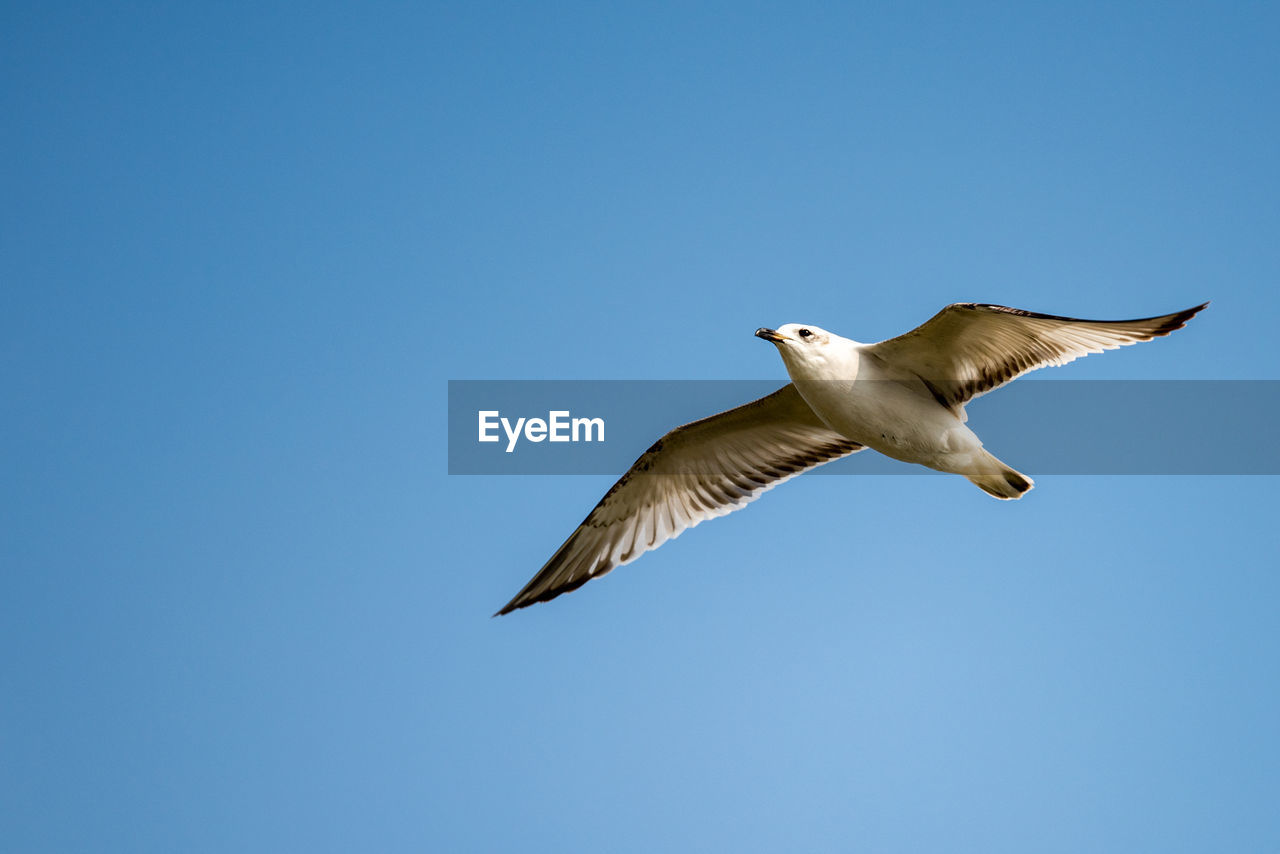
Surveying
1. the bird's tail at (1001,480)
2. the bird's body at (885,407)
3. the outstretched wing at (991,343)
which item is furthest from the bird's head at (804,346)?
the bird's tail at (1001,480)

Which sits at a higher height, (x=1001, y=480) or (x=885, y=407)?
(x=885, y=407)

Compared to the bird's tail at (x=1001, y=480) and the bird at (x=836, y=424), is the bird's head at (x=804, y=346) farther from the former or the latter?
the bird's tail at (x=1001, y=480)

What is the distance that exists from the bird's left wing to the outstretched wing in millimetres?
1153

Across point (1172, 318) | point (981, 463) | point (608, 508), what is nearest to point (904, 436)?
point (981, 463)

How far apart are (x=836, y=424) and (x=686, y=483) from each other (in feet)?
5.52

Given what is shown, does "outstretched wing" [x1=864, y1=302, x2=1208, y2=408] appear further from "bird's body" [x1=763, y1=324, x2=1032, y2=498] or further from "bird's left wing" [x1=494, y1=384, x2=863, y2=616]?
"bird's left wing" [x1=494, y1=384, x2=863, y2=616]

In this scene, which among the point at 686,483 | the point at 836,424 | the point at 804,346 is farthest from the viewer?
the point at 686,483

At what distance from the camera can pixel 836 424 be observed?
7.94 meters

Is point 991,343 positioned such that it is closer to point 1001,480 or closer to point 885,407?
point 885,407

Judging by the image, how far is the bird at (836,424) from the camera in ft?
24.3

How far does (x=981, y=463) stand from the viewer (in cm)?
772

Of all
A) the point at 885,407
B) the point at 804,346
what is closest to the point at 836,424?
the point at 885,407

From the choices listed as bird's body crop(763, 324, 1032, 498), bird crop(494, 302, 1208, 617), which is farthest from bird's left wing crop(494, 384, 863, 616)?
bird's body crop(763, 324, 1032, 498)

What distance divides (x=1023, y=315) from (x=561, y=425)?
16.0 ft
